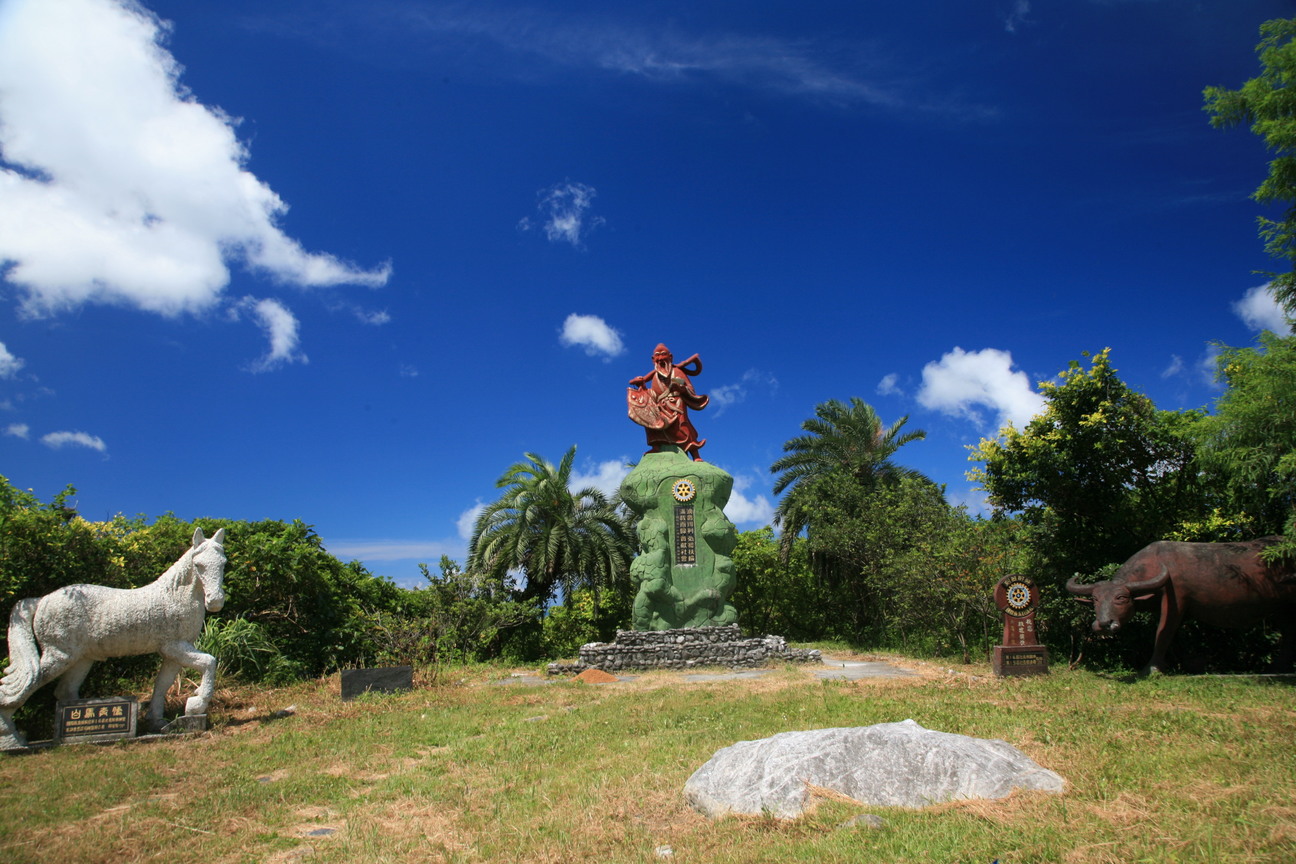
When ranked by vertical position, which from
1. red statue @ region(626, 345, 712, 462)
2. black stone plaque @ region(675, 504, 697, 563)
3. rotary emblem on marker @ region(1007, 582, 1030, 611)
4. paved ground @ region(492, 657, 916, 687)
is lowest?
paved ground @ region(492, 657, 916, 687)

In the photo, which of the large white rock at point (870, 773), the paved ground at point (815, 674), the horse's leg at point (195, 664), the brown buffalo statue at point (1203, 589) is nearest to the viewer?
the large white rock at point (870, 773)

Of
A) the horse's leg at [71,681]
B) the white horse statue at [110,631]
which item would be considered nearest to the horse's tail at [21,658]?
the white horse statue at [110,631]

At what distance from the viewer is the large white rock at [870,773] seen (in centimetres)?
538

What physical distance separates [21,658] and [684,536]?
12.7m

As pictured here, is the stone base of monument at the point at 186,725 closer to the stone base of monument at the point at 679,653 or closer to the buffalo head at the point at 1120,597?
the stone base of monument at the point at 679,653

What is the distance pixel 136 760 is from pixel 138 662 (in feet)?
15.8

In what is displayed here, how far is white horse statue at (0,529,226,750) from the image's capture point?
8117 mm

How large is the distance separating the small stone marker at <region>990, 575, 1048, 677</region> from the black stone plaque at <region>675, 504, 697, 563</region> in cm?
705

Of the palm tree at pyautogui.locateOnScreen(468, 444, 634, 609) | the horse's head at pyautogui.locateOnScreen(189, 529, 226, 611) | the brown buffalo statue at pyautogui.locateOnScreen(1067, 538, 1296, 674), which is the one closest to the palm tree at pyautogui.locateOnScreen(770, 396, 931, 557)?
the palm tree at pyautogui.locateOnScreen(468, 444, 634, 609)

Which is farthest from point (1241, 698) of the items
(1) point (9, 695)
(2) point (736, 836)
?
(1) point (9, 695)

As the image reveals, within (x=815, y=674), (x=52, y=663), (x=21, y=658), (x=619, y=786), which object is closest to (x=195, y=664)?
(x=52, y=663)

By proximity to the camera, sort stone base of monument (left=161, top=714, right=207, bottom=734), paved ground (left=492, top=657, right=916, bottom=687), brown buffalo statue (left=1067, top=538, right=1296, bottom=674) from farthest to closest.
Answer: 1. paved ground (left=492, top=657, right=916, bottom=687)
2. brown buffalo statue (left=1067, top=538, right=1296, bottom=674)
3. stone base of monument (left=161, top=714, right=207, bottom=734)

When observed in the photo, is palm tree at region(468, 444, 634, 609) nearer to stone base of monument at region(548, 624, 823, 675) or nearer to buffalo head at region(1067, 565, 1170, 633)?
stone base of monument at region(548, 624, 823, 675)

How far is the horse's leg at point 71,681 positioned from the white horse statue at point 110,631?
0.4 inches
